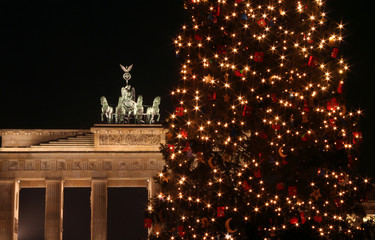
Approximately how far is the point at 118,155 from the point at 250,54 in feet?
91.6

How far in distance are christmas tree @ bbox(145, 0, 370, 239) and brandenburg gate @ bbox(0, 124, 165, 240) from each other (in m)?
26.1

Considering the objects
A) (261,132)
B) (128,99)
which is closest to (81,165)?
(128,99)

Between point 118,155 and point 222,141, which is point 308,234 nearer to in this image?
point 222,141

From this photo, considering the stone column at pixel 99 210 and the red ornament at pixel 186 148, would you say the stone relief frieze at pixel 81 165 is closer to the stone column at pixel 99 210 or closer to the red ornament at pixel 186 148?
the stone column at pixel 99 210

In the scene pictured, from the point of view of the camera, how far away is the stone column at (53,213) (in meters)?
39.0

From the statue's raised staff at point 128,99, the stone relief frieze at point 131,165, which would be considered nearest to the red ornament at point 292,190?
the statue's raised staff at point 128,99

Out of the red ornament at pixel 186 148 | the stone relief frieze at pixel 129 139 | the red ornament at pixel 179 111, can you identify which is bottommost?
the red ornament at pixel 186 148

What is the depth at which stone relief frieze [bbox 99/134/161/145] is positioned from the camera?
41094 mm

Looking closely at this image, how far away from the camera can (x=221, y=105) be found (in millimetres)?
14258

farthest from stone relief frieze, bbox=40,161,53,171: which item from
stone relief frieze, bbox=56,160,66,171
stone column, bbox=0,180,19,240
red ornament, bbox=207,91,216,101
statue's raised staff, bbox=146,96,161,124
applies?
red ornament, bbox=207,91,216,101

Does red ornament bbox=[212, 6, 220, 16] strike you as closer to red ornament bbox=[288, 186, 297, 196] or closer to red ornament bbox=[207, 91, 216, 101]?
red ornament bbox=[207, 91, 216, 101]

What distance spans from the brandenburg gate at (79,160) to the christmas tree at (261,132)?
26.1 metres

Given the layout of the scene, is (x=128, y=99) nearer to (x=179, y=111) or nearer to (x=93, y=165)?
(x=93, y=165)

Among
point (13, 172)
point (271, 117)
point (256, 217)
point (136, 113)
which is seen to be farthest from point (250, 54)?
point (13, 172)
